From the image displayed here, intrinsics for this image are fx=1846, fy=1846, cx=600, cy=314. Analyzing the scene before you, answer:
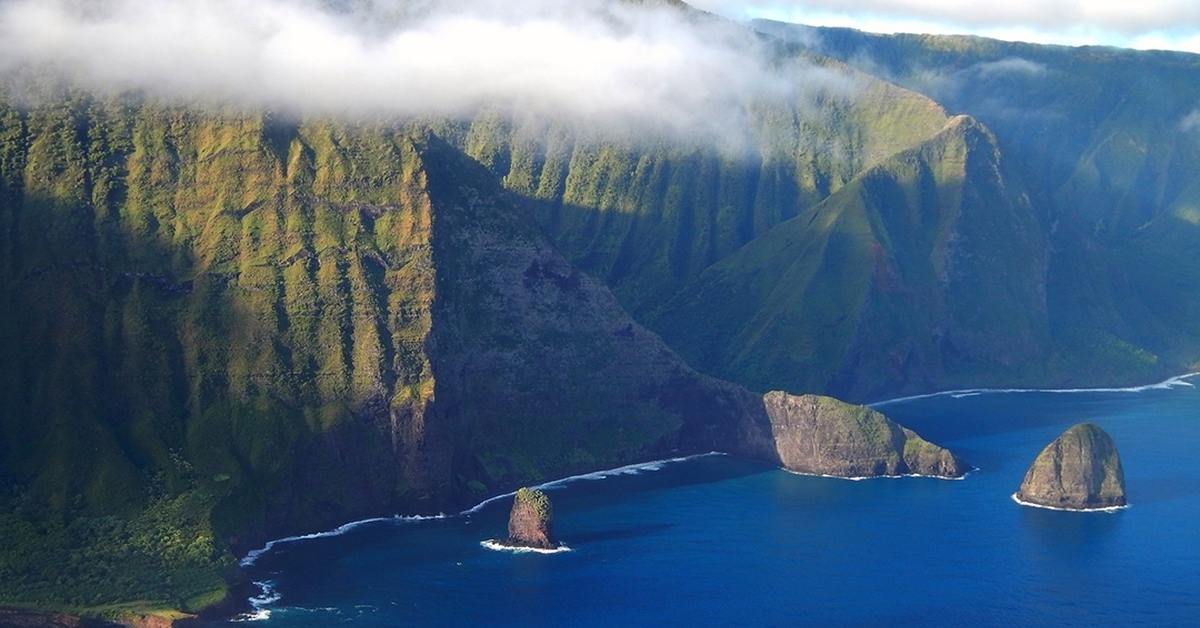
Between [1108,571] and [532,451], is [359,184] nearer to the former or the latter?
[532,451]

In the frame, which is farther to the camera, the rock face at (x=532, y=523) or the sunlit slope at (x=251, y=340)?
the rock face at (x=532, y=523)

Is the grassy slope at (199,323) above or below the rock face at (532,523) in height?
above

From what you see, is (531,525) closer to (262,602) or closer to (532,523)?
(532,523)

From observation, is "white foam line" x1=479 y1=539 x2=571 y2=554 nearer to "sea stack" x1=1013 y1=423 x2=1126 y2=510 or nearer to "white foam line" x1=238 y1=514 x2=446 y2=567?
"white foam line" x1=238 y1=514 x2=446 y2=567

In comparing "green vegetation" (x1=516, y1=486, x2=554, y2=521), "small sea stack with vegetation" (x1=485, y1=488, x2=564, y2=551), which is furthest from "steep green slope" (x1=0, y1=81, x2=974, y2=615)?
"green vegetation" (x1=516, y1=486, x2=554, y2=521)

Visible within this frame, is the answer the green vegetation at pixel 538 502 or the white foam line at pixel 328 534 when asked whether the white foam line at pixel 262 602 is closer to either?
the white foam line at pixel 328 534

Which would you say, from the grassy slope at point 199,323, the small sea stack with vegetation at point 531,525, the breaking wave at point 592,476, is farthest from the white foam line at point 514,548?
the breaking wave at point 592,476
